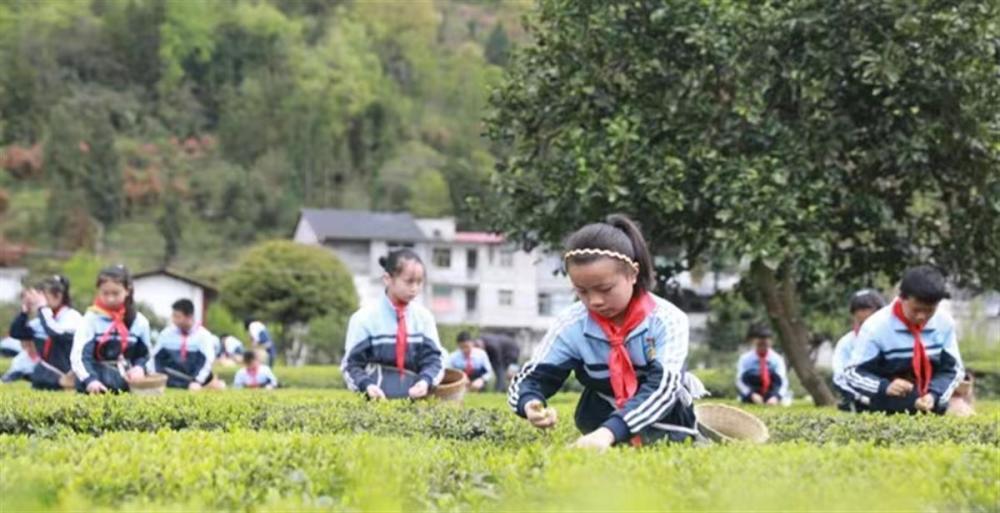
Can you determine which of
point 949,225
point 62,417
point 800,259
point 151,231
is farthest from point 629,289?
point 151,231

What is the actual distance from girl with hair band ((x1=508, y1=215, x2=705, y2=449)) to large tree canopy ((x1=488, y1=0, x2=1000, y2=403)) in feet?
24.5

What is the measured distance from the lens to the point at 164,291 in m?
56.4

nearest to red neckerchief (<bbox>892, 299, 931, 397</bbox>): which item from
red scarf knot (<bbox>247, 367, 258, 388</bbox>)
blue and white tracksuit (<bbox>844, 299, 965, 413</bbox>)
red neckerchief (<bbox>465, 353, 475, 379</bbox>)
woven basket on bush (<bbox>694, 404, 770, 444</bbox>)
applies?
blue and white tracksuit (<bbox>844, 299, 965, 413</bbox>)

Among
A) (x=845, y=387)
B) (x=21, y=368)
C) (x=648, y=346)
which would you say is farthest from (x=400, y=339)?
(x=21, y=368)

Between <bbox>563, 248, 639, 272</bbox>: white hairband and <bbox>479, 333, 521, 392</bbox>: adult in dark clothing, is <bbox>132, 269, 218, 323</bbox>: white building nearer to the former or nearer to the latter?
<bbox>479, 333, 521, 392</bbox>: adult in dark clothing

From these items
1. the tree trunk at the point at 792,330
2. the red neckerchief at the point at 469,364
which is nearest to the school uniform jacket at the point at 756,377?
the tree trunk at the point at 792,330

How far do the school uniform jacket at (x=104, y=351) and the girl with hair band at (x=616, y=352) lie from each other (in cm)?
598

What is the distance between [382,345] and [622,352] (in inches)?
166

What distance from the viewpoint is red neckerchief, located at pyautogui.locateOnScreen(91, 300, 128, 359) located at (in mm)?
11023

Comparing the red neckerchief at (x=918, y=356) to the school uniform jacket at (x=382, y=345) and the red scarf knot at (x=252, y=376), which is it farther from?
the red scarf knot at (x=252, y=376)

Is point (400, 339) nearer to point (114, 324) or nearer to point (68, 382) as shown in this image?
point (114, 324)

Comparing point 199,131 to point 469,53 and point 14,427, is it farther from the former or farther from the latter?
point 14,427

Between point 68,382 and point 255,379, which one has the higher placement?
point 68,382

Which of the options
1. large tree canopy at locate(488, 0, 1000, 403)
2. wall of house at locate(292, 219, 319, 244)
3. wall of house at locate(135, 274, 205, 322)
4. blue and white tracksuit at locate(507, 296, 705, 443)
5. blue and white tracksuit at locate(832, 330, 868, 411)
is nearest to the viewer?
blue and white tracksuit at locate(507, 296, 705, 443)
